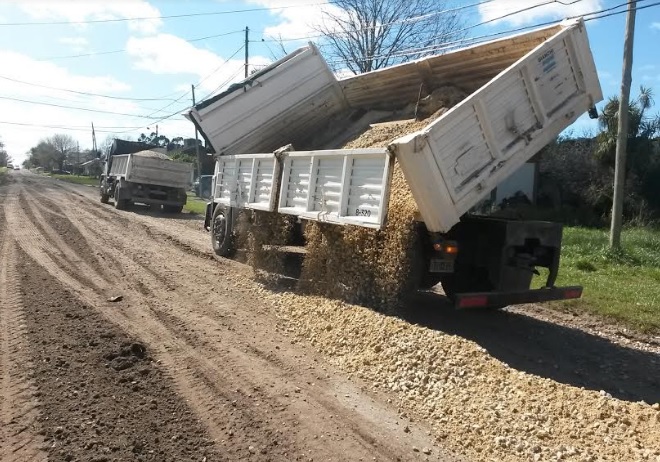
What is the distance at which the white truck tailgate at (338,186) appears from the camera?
6355 mm

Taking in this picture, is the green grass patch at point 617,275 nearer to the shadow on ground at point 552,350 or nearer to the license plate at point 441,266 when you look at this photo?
the shadow on ground at point 552,350

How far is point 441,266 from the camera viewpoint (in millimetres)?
6496

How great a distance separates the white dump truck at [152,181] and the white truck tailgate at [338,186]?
51.6ft

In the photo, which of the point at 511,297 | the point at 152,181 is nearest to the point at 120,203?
the point at 152,181

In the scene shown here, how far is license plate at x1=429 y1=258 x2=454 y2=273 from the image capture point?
21.1 feet

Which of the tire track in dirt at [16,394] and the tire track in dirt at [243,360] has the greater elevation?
the tire track in dirt at [243,360]

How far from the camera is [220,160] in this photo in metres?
10.8

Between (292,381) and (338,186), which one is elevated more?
(338,186)

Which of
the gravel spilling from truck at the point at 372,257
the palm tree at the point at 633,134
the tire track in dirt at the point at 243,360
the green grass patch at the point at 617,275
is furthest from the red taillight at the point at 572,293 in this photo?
the palm tree at the point at 633,134

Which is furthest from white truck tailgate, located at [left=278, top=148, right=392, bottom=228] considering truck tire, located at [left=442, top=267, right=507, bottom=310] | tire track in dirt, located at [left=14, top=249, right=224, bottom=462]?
tire track in dirt, located at [left=14, top=249, right=224, bottom=462]

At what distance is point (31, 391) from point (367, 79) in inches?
289

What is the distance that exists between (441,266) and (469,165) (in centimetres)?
114

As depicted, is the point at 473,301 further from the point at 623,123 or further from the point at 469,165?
the point at 623,123

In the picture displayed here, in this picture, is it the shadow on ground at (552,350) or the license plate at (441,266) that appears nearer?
the shadow on ground at (552,350)
